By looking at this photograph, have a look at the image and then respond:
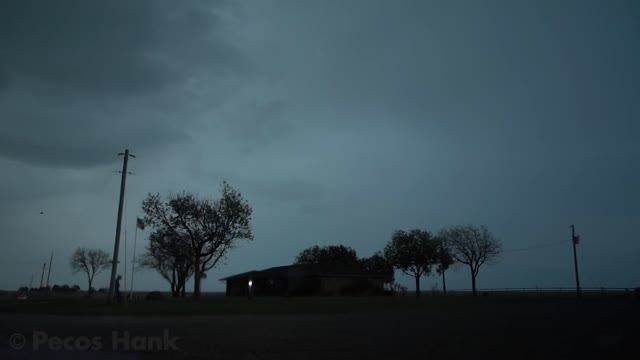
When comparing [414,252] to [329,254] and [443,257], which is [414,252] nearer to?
[443,257]

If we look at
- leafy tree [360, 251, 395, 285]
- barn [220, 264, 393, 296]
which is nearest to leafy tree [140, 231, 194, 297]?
barn [220, 264, 393, 296]

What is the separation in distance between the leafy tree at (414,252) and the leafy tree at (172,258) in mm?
35852

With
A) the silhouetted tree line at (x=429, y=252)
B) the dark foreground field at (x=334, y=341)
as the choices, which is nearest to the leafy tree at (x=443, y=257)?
the silhouetted tree line at (x=429, y=252)

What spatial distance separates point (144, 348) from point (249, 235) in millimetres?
39348

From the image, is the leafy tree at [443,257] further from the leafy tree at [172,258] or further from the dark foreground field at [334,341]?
the dark foreground field at [334,341]

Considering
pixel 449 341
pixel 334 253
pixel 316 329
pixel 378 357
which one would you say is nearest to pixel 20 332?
pixel 316 329

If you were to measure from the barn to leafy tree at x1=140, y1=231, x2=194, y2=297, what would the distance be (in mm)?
9482

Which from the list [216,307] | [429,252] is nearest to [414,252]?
[429,252]

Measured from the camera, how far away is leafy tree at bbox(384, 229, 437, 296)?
3415 inches

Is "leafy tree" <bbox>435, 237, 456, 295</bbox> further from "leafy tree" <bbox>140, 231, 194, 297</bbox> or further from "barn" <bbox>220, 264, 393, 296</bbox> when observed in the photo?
"leafy tree" <bbox>140, 231, 194, 297</bbox>

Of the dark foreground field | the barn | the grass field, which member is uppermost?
the barn

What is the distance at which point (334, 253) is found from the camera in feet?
371

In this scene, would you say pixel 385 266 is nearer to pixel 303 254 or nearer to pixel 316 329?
pixel 303 254

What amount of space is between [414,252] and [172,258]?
41369 mm
